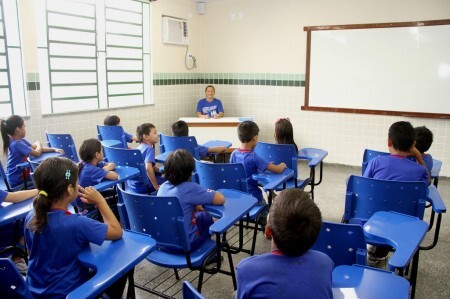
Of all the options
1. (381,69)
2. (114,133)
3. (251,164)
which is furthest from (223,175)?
(381,69)

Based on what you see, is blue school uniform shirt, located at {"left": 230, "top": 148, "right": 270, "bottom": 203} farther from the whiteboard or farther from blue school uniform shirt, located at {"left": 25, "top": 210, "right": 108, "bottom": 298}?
the whiteboard

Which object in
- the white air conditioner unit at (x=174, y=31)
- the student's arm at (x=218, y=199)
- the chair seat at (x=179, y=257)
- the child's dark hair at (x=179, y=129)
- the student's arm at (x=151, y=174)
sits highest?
the white air conditioner unit at (x=174, y=31)

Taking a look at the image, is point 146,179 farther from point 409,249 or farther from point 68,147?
point 409,249

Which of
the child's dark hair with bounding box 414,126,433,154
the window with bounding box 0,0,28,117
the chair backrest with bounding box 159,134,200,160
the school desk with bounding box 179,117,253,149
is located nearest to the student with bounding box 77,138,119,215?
the chair backrest with bounding box 159,134,200,160

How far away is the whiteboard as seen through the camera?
529 centimetres

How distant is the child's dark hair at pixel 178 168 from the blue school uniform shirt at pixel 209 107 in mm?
4557

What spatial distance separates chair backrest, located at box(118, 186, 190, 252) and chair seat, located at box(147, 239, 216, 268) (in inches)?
2.2

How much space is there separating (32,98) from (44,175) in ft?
11.3

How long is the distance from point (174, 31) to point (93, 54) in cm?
169

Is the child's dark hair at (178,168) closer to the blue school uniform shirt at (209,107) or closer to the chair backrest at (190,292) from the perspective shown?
the chair backrest at (190,292)

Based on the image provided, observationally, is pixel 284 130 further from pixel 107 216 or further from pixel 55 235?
pixel 55 235

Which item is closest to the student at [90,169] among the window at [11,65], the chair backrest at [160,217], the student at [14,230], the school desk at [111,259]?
the student at [14,230]

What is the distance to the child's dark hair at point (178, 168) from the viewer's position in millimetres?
2137

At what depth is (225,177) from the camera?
107 inches
